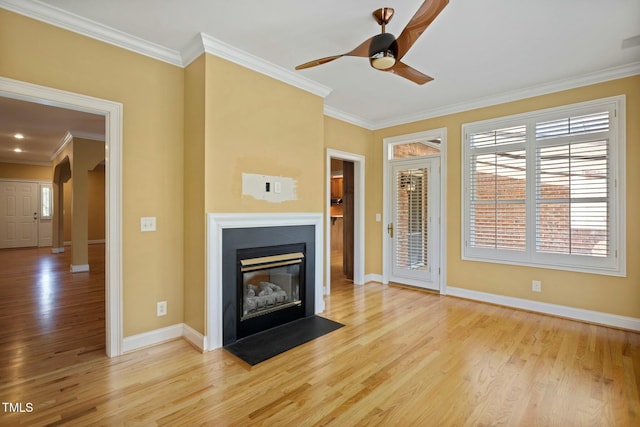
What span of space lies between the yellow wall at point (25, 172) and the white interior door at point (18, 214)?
181 millimetres

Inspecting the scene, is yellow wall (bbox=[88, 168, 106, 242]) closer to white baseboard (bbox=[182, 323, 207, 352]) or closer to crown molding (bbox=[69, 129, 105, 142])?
crown molding (bbox=[69, 129, 105, 142])

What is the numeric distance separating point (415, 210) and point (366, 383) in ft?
10.8

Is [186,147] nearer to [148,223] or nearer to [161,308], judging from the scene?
[148,223]

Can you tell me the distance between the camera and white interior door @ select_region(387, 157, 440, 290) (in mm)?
4855

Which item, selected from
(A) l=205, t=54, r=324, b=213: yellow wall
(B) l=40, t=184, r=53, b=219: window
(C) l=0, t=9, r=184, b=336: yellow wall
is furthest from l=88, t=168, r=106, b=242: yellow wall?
(A) l=205, t=54, r=324, b=213: yellow wall

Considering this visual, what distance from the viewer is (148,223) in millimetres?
2918

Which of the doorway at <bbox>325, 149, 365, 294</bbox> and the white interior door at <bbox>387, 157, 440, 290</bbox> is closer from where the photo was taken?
the white interior door at <bbox>387, 157, 440, 290</bbox>

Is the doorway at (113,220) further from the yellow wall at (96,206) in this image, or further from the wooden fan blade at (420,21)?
the yellow wall at (96,206)

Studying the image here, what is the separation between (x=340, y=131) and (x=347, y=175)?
91 cm

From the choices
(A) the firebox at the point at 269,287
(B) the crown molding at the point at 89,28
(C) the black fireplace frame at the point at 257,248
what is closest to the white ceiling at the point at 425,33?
(B) the crown molding at the point at 89,28

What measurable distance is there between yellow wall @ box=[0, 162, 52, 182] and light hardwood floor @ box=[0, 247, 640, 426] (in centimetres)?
939

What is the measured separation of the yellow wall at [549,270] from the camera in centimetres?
334

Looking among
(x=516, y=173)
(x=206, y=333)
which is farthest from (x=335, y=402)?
(x=516, y=173)

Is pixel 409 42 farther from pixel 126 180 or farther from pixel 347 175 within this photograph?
pixel 347 175
